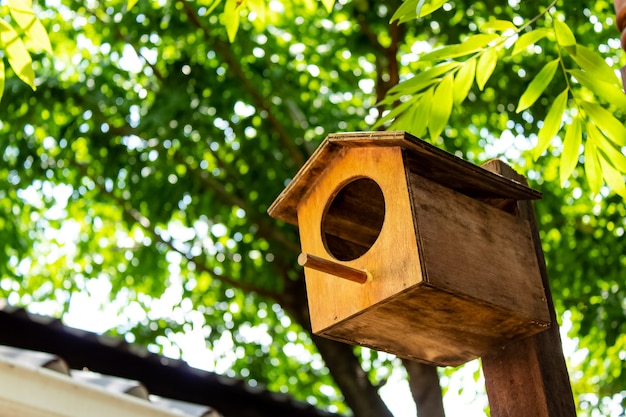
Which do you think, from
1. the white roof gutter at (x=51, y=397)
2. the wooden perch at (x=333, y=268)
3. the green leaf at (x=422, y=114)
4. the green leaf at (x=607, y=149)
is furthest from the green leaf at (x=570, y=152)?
the white roof gutter at (x=51, y=397)

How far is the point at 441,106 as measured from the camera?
99.0 inches

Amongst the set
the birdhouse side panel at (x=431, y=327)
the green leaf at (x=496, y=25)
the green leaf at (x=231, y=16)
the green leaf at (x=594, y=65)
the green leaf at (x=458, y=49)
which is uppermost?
the green leaf at (x=231, y=16)

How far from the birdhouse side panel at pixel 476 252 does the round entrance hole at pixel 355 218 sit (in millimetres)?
369

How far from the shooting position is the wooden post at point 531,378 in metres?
2.11

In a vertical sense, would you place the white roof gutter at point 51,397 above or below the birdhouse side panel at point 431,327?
above

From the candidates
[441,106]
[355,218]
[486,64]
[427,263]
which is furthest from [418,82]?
[427,263]

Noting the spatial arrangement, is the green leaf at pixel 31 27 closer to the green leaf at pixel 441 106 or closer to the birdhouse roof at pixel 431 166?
the birdhouse roof at pixel 431 166

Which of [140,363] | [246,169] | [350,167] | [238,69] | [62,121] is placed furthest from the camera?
[62,121]

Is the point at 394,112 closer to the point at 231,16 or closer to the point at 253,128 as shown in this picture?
the point at 231,16

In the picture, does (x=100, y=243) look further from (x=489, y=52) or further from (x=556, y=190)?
(x=489, y=52)

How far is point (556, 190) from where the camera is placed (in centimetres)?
595

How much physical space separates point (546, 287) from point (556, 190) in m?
3.79

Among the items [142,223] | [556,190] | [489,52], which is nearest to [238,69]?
[142,223]

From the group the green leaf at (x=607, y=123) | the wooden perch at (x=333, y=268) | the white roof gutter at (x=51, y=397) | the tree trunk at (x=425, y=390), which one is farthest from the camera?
the tree trunk at (x=425, y=390)
